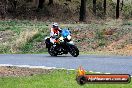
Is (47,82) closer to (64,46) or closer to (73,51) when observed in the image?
(73,51)

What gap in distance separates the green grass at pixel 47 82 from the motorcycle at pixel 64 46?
29.5ft

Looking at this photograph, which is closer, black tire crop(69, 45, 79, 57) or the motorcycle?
black tire crop(69, 45, 79, 57)

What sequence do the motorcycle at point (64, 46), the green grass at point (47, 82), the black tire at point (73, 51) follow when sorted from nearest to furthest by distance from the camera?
the green grass at point (47, 82), the black tire at point (73, 51), the motorcycle at point (64, 46)

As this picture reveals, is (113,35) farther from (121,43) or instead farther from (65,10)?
(65,10)

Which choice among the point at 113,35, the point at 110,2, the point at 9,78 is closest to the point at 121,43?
the point at 113,35

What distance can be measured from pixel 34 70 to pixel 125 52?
12008mm

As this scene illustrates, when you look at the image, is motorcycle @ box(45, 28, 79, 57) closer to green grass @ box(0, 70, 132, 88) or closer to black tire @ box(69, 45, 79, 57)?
black tire @ box(69, 45, 79, 57)

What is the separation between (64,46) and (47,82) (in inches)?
447

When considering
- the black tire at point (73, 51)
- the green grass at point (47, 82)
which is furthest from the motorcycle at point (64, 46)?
the green grass at point (47, 82)

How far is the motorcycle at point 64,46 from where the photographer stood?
23.2 m

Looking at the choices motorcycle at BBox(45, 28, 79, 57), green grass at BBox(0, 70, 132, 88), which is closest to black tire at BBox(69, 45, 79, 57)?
motorcycle at BBox(45, 28, 79, 57)

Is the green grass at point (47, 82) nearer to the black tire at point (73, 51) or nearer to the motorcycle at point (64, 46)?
the black tire at point (73, 51)

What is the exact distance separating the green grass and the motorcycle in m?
8.98

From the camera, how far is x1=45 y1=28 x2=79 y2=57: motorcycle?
76.0ft
